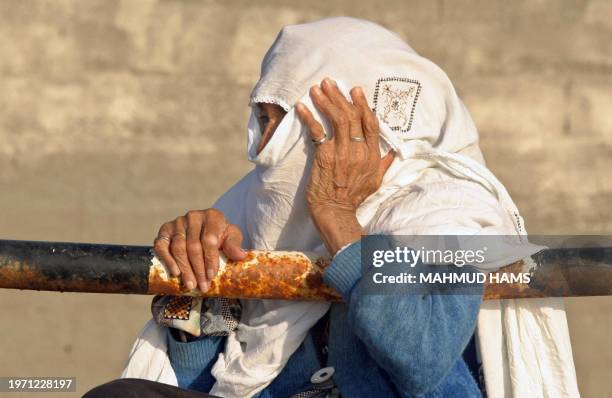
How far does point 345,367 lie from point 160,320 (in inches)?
15.1

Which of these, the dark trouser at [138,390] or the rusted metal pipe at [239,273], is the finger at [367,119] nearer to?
the rusted metal pipe at [239,273]

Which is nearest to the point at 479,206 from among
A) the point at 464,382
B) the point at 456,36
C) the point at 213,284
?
the point at 464,382

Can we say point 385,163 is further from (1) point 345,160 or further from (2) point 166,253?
(2) point 166,253

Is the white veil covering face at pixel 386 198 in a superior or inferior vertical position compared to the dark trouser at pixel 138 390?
superior

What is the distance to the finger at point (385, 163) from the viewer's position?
8.71ft

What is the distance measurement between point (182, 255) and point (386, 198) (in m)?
0.42

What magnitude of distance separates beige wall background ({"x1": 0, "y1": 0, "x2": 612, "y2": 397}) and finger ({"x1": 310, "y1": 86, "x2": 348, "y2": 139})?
236 centimetres

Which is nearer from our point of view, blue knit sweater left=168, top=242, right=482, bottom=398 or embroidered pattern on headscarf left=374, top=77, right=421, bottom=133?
blue knit sweater left=168, top=242, right=482, bottom=398

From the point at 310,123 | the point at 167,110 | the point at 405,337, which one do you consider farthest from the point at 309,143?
the point at 167,110

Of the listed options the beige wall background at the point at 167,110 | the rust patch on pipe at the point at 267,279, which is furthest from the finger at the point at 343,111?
the beige wall background at the point at 167,110

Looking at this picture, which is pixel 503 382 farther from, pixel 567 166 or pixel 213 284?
pixel 567 166

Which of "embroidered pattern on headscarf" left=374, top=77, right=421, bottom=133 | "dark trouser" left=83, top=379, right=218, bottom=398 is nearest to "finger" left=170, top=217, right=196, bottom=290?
"dark trouser" left=83, top=379, right=218, bottom=398

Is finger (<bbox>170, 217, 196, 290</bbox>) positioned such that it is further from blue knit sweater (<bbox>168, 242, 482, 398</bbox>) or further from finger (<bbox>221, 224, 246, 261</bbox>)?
blue knit sweater (<bbox>168, 242, 482, 398</bbox>)

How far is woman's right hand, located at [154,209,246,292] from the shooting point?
252cm
